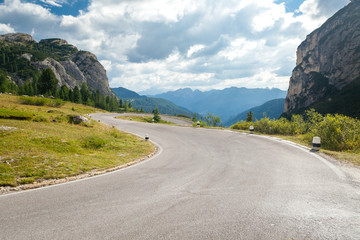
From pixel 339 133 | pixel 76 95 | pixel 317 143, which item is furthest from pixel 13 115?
pixel 76 95

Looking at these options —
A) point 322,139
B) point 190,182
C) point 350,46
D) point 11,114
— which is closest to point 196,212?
point 190,182

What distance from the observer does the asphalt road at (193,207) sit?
3.31m

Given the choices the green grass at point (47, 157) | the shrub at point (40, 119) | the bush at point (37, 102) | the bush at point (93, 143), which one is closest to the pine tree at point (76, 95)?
the bush at point (37, 102)

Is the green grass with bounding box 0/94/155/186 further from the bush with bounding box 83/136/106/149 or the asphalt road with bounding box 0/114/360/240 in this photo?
the asphalt road with bounding box 0/114/360/240

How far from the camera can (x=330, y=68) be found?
458 ft

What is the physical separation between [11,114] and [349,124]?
80.7 ft

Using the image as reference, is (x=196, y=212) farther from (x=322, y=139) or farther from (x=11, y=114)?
(x=11, y=114)

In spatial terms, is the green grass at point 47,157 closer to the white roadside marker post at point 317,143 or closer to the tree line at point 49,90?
the white roadside marker post at point 317,143

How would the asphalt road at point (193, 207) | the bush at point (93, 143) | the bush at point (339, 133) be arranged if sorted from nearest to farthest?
the asphalt road at point (193, 207), the bush at point (339, 133), the bush at point (93, 143)

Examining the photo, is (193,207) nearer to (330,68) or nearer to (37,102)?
(37,102)

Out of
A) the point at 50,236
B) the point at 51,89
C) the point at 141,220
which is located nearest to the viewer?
the point at 50,236

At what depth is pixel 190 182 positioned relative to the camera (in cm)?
592

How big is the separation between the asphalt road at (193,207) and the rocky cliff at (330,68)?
392ft

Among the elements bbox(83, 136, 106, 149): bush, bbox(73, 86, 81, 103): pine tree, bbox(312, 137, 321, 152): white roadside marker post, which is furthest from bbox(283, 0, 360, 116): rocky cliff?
bbox(73, 86, 81, 103): pine tree
